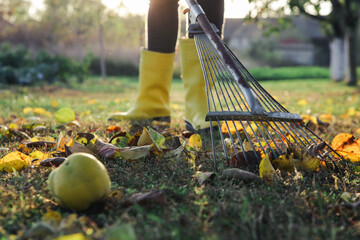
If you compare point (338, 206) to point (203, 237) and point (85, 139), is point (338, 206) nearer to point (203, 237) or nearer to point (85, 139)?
point (203, 237)

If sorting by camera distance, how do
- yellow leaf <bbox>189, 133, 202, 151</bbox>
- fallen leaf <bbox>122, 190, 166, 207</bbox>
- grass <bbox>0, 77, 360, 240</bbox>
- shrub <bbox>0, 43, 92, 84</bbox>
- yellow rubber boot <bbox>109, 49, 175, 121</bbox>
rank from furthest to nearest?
shrub <bbox>0, 43, 92, 84</bbox> < yellow rubber boot <bbox>109, 49, 175, 121</bbox> < yellow leaf <bbox>189, 133, 202, 151</bbox> < fallen leaf <bbox>122, 190, 166, 207</bbox> < grass <bbox>0, 77, 360, 240</bbox>

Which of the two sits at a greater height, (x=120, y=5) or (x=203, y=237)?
(x=120, y=5)

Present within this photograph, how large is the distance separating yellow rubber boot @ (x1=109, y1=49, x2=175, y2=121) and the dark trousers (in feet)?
0.23

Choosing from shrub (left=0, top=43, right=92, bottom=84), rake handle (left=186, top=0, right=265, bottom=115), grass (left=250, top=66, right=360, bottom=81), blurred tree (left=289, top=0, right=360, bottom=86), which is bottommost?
grass (left=250, top=66, right=360, bottom=81)

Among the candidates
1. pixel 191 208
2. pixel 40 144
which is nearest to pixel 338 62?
pixel 40 144

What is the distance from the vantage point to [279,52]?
26078 millimetres

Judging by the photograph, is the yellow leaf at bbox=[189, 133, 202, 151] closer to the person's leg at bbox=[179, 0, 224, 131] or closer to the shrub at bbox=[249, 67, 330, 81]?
the person's leg at bbox=[179, 0, 224, 131]

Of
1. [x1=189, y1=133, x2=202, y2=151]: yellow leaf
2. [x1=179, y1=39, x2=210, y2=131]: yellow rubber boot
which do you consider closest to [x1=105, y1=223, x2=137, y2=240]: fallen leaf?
[x1=189, y1=133, x2=202, y2=151]: yellow leaf

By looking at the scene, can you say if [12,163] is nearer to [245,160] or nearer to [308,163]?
[245,160]

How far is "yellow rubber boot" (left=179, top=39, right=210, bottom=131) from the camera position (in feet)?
7.93

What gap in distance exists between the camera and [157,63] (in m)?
2.64

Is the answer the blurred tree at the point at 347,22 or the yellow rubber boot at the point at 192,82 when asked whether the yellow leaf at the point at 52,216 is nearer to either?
the yellow rubber boot at the point at 192,82

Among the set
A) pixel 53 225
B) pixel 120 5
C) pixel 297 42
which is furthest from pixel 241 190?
pixel 297 42

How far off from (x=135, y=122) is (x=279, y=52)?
2522 cm
